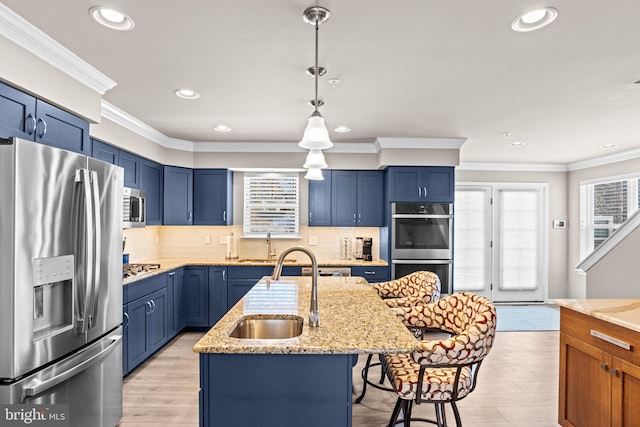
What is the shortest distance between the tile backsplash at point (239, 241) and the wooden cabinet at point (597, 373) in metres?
3.23

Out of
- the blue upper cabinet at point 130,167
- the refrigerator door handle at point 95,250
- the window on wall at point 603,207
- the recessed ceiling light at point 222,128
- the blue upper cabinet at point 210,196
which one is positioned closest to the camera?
the refrigerator door handle at point 95,250

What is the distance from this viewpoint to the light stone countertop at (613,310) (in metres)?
1.97

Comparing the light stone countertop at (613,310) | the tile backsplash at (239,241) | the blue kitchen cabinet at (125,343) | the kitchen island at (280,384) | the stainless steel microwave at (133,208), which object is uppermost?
the stainless steel microwave at (133,208)

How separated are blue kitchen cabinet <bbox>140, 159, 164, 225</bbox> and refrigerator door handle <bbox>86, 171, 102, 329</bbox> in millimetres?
2193

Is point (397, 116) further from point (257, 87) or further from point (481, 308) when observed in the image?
point (481, 308)

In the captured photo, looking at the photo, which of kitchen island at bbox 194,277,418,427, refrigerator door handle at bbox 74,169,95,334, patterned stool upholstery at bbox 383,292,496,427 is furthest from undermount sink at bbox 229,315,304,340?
refrigerator door handle at bbox 74,169,95,334

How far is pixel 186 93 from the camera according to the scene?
3158mm

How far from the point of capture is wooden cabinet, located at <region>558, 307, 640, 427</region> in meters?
1.95

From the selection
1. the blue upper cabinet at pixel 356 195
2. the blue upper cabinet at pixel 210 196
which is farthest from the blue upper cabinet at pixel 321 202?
the blue upper cabinet at pixel 210 196

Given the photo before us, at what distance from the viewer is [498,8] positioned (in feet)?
6.13

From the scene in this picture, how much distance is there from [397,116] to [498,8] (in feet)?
6.34

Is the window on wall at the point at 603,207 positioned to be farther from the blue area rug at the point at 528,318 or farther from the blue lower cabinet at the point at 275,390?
the blue lower cabinet at the point at 275,390

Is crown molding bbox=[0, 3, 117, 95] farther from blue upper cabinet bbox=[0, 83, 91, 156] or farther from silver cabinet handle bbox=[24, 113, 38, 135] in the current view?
silver cabinet handle bbox=[24, 113, 38, 135]

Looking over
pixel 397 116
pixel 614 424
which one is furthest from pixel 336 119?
pixel 614 424
